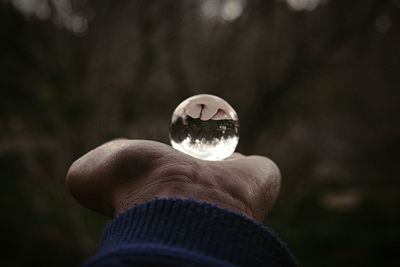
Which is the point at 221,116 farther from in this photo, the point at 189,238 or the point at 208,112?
the point at 189,238

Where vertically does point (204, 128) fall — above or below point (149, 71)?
above

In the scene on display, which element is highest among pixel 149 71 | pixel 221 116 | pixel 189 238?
pixel 221 116

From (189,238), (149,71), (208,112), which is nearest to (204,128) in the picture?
(208,112)

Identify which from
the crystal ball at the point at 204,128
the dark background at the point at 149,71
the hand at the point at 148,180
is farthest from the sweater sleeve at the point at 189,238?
the dark background at the point at 149,71

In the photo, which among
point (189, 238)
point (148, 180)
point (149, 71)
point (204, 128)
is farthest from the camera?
point (149, 71)

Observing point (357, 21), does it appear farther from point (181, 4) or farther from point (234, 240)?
point (234, 240)

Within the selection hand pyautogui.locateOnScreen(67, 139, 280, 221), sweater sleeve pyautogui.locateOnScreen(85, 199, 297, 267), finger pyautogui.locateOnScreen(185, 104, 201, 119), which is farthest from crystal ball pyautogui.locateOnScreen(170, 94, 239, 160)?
sweater sleeve pyautogui.locateOnScreen(85, 199, 297, 267)
